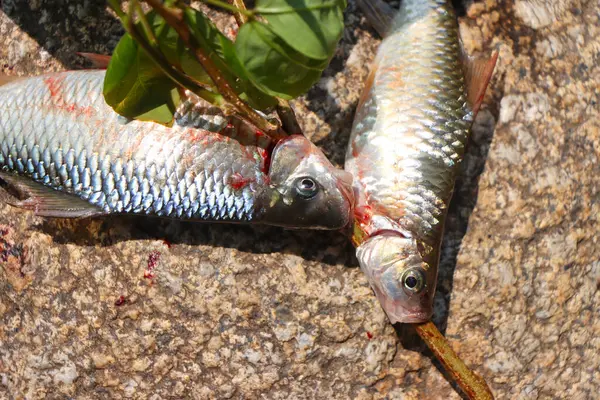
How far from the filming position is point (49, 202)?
2.76m

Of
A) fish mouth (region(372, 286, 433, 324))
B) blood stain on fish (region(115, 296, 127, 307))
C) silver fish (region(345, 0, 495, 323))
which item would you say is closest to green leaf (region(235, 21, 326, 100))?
silver fish (region(345, 0, 495, 323))

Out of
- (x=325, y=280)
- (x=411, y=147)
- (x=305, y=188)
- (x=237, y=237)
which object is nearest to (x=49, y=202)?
(x=237, y=237)

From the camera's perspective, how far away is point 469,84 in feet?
9.20

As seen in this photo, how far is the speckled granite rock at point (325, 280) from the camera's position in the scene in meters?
2.90

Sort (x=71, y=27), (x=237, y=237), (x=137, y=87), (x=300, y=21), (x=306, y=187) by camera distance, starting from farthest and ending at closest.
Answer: (x=71, y=27), (x=237, y=237), (x=306, y=187), (x=137, y=87), (x=300, y=21)

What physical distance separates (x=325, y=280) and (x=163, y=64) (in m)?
1.18

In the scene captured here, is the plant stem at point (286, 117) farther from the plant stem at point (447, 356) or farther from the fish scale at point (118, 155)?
the plant stem at point (447, 356)

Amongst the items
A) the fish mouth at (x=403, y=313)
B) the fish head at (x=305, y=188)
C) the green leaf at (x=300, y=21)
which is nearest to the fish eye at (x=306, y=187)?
the fish head at (x=305, y=188)

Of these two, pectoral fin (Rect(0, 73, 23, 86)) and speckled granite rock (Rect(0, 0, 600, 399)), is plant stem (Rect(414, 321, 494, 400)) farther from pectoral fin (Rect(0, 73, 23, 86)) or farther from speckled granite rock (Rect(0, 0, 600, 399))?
pectoral fin (Rect(0, 73, 23, 86))

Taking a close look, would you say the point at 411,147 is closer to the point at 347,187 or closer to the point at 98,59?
the point at 347,187

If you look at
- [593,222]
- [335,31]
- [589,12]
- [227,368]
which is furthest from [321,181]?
[589,12]

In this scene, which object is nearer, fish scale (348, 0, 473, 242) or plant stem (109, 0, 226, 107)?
plant stem (109, 0, 226, 107)

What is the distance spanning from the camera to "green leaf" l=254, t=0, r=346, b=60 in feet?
6.69

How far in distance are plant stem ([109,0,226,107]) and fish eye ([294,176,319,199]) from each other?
0.40m
